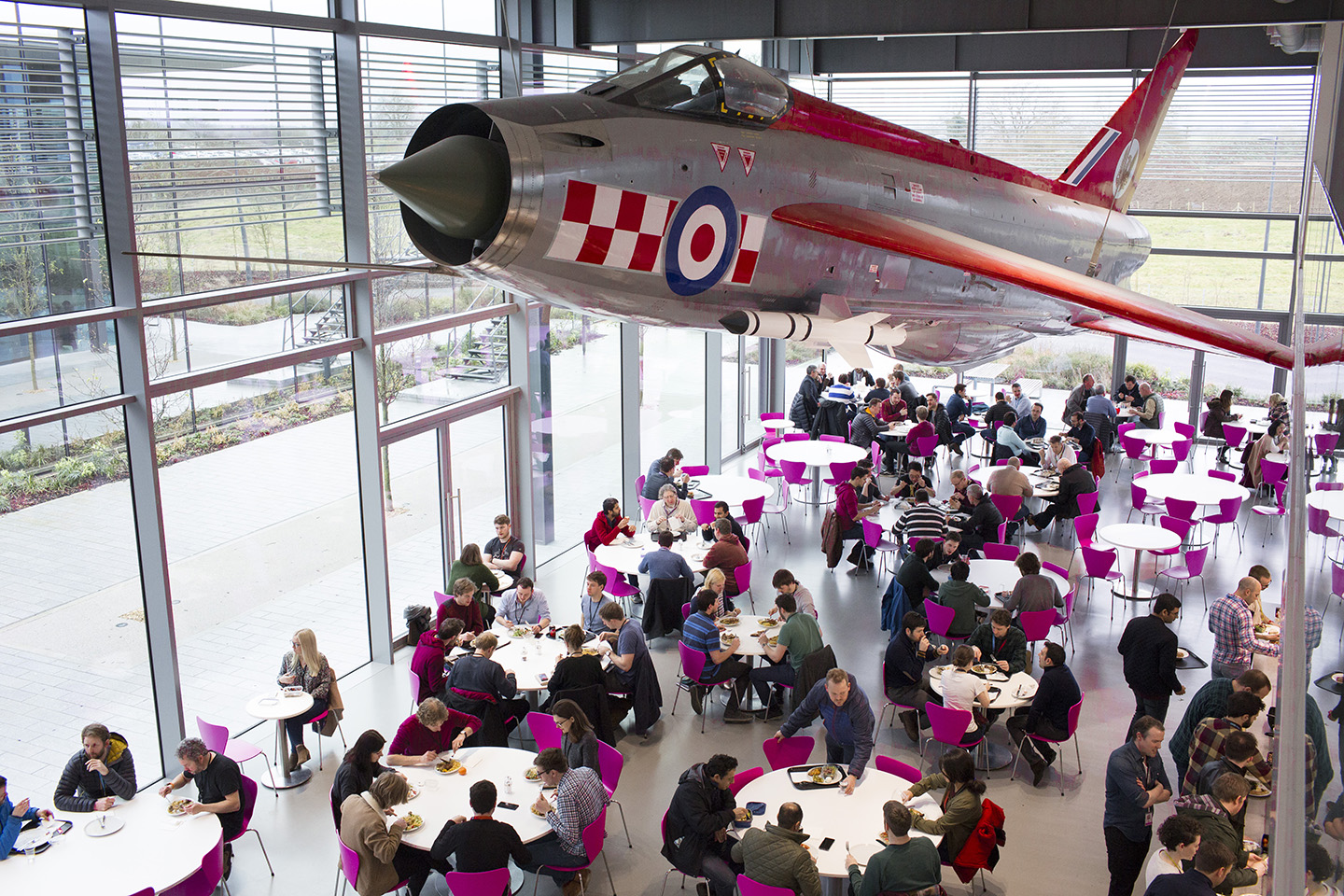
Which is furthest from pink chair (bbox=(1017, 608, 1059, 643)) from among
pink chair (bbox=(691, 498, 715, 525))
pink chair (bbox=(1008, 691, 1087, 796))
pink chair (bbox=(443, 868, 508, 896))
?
pink chair (bbox=(443, 868, 508, 896))

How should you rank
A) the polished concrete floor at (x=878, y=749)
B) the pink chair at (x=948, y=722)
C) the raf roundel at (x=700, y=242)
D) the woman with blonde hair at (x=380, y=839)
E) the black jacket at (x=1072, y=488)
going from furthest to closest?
A: 1. the black jacket at (x=1072, y=488)
2. the pink chair at (x=948, y=722)
3. the polished concrete floor at (x=878, y=749)
4. the woman with blonde hair at (x=380, y=839)
5. the raf roundel at (x=700, y=242)

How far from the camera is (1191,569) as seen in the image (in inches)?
412

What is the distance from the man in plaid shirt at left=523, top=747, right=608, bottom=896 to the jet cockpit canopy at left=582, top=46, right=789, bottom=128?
370 centimetres

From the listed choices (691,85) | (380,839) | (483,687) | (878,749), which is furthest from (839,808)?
(691,85)

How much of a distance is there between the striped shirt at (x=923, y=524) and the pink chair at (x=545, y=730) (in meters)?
4.47

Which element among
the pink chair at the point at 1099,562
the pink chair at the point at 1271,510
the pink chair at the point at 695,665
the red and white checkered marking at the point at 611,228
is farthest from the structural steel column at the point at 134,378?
the pink chair at the point at 1271,510

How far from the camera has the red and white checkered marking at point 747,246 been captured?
5820 mm

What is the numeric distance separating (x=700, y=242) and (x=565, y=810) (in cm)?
331

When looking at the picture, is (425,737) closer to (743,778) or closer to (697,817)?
(697,817)

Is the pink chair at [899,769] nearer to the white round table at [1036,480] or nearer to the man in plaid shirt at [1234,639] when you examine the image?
the man in plaid shirt at [1234,639]

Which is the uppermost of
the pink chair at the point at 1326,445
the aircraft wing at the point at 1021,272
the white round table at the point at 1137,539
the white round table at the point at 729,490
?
the aircraft wing at the point at 1021,272

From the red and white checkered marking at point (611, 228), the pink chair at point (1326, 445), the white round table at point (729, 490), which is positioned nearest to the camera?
the pink chair at point (1326, 445)

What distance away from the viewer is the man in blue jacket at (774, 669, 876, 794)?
6.98m

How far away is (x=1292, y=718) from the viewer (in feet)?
3.31
